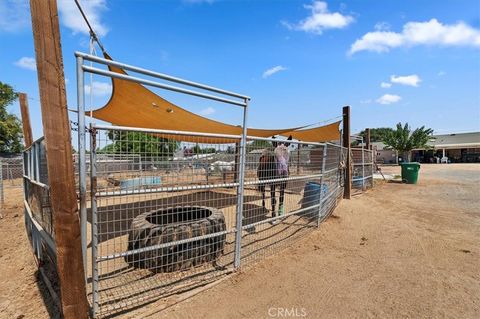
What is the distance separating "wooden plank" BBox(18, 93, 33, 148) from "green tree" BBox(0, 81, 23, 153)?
25.0m

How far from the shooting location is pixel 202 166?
3422 mm

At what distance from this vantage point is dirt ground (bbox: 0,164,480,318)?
2.57 meters

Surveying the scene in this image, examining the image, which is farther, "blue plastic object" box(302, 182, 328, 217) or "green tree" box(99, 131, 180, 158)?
"blue plastic object" box(302, 182, 328, 217)

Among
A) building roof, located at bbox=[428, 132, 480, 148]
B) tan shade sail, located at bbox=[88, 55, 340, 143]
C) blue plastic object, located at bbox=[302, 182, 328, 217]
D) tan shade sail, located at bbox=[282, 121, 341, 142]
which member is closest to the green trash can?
tan shade sail, located at bbox=[282, 121, 341, 142]

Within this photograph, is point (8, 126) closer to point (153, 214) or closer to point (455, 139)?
point (153, 214)

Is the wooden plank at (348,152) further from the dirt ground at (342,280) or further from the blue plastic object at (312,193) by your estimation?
the blue plastic object at (312,193)

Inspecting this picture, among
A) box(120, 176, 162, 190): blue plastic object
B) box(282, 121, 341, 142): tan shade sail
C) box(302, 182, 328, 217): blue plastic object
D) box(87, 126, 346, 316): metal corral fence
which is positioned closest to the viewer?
box(87, 126, 346, 316): metal corral fence

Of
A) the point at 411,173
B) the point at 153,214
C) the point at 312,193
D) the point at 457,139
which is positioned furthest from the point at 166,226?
the point at 457,139

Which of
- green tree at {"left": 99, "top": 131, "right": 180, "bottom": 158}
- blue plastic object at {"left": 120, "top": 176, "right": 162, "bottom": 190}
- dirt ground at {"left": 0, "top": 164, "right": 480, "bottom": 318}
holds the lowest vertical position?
dirt ground at {"left": 0, "top": 164, "right": 480, "bottom": 318}

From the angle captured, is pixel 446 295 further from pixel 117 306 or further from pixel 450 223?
pixel 450 223

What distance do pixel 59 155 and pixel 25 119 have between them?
564 cm

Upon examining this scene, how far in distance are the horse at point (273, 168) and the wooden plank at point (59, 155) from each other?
245 cm

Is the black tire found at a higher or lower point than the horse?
lower

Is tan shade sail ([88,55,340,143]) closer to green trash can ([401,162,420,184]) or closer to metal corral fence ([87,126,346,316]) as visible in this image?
metal corral fence ([87,126,346,316])
